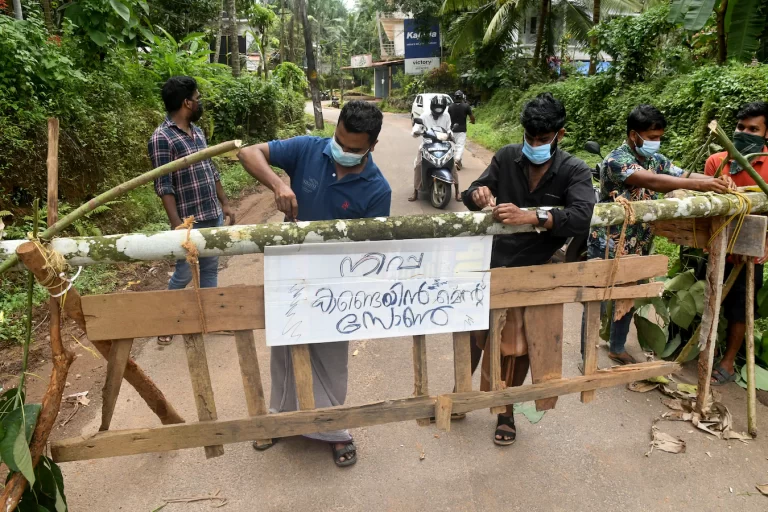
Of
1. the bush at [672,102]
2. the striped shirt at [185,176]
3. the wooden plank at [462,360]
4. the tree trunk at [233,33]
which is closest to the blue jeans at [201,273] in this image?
the striped shirt at [185,176]

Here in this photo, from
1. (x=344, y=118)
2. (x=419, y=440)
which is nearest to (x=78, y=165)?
(x=344, y=118)

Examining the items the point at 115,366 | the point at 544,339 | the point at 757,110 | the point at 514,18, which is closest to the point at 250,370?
the point at 115,366

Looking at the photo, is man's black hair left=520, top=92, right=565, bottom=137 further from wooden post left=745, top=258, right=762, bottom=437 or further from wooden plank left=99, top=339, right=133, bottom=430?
wooden plank left=99, top=339, right=133, bottom=430

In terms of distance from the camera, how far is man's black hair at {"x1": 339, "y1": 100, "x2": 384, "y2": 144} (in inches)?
80.8

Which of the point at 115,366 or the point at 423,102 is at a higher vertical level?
the point at 423,102

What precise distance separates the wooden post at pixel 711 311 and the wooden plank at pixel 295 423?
2.01 feet

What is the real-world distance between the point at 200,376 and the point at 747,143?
311 cm

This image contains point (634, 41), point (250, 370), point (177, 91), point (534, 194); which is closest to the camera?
point (250, 370)

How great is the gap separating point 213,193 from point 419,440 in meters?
2.22

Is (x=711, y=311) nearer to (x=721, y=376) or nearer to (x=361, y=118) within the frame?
(x=721, y=376)

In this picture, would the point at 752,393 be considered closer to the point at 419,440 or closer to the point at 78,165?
the point at 419,440

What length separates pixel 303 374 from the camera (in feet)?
6.26

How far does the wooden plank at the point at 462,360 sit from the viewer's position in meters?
2.00

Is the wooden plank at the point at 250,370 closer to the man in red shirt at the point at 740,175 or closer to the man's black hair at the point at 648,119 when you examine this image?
the man's black hair at the point at 648,119
